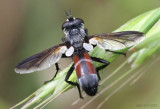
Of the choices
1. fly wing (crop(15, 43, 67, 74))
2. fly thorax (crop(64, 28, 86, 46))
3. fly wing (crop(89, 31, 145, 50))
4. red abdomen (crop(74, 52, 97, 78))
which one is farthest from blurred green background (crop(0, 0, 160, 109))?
red abdomen (crop(74, 52, 97, 78))

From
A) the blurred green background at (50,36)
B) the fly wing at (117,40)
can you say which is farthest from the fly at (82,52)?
the blurred green background at (50,36)

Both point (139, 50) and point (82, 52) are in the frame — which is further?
point (82, 52)

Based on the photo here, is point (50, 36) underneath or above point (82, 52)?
underneath

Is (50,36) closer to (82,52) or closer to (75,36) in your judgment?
(75,36)

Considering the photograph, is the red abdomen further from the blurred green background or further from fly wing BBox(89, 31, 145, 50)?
the blurred green background

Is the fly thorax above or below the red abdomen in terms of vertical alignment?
above

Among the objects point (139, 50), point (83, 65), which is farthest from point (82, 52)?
point (139, 50)

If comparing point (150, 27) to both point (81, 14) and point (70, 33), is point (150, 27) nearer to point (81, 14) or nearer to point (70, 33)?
point (70, 33)
